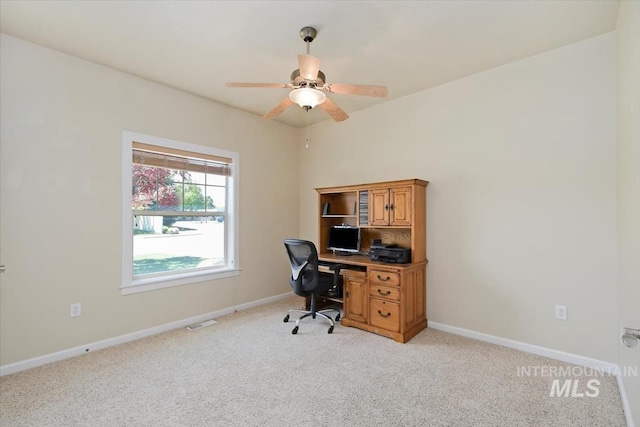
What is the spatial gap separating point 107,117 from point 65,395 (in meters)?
2.40

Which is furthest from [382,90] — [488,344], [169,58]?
[488,344]

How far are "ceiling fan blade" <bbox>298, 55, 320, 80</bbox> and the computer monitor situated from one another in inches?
86.1

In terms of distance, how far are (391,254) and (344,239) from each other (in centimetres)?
93

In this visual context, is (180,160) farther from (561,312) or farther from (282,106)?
(561,312)

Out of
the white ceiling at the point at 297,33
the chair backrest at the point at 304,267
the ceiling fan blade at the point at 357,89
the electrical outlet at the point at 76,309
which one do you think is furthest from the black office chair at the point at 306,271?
the electrical outlet at the point at 76,309

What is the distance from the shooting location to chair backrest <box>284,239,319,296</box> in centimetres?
327

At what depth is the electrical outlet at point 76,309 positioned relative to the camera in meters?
2.73

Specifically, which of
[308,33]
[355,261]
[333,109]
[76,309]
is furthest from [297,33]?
[76,309]

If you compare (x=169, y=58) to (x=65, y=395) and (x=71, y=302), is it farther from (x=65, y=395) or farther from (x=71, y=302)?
(x=65, y=395)

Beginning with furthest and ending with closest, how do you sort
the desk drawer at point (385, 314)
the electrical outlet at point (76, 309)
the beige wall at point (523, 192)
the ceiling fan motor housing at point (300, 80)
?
the desk drawer at point (385, 314) → the electrical outlet at point (76, 309) → the beige wall at point (523, 192) → the ceiling fan motor housing at point (300, 80)

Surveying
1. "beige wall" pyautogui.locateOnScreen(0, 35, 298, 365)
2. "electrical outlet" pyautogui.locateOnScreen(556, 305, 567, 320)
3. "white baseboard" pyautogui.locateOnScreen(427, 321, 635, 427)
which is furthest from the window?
"electrical outlet" pyautogui.locateOnScreen(556, 305, 567, 320)

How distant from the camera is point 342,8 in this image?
6.92ft

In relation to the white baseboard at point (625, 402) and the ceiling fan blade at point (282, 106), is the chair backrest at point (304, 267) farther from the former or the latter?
the white baseboard at point (625, 402)

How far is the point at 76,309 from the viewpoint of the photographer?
9.01 ft
